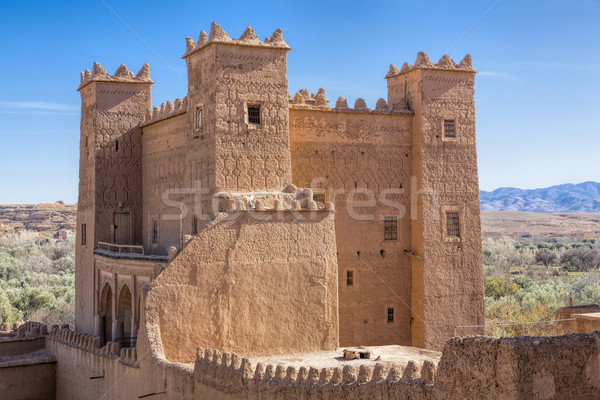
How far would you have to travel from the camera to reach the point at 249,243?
18.4 metres

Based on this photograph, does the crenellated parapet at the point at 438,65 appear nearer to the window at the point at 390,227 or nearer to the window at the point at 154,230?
the window at the point at 390,227

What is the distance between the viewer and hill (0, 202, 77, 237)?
95.3 meters

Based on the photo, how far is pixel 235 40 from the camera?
2100 centimetres

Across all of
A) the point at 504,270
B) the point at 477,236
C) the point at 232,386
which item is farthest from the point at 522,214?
the point at 232,386

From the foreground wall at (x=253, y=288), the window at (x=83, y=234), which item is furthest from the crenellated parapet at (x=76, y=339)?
the foreground wall at (x=253, y=288)

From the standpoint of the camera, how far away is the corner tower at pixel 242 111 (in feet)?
68.2

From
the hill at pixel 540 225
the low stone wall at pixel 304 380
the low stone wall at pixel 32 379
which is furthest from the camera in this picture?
the hill at pixel 540 225

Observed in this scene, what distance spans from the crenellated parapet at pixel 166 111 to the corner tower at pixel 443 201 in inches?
265

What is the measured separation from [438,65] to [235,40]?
270 inches

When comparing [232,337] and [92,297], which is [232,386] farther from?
[92,297]

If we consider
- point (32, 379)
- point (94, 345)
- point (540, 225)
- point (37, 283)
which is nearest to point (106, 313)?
point (32, 379)

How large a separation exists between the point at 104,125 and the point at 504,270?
39637 mm

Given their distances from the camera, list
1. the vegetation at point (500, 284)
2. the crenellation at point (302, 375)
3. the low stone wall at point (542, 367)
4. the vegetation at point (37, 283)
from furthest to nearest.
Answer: the vegetation at point (37, 283) → the vegetation at point (500, 284) → the crenellation at point (302, 375) → the low stone wall at point (542, 367)

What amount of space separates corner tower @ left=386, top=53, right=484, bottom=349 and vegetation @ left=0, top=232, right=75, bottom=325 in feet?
75.5
